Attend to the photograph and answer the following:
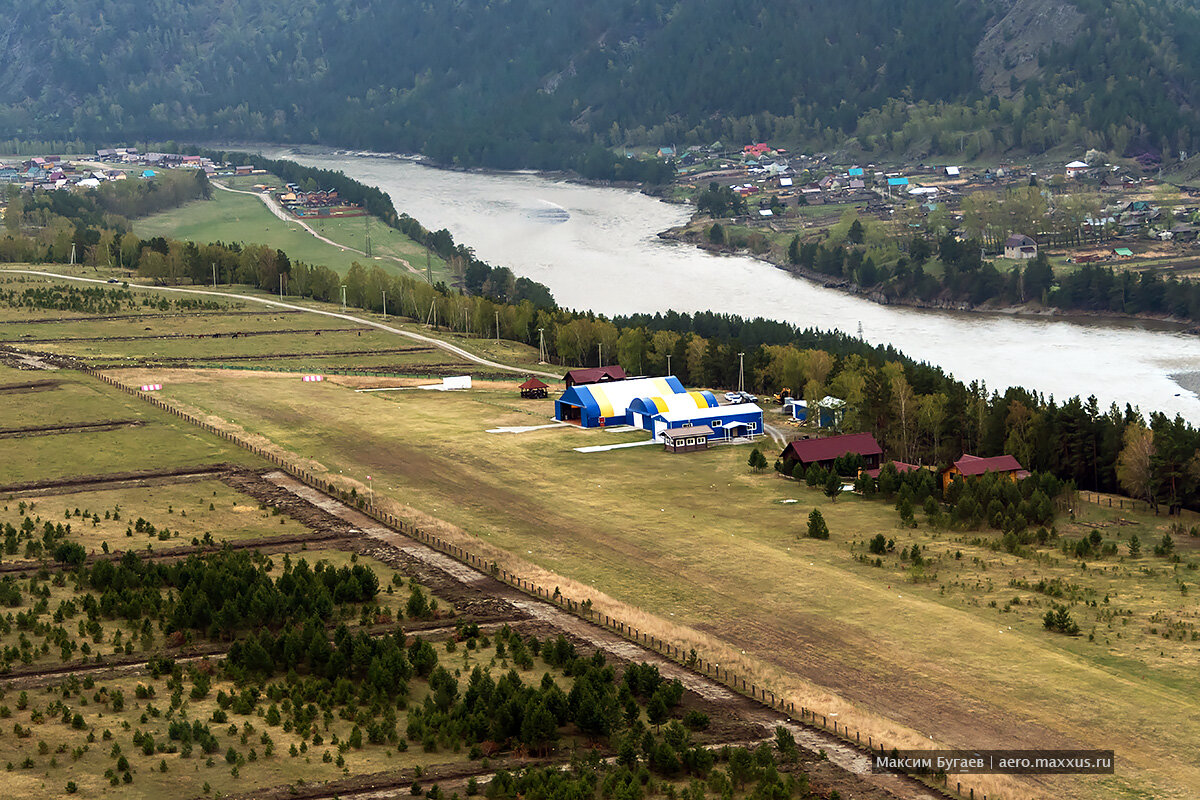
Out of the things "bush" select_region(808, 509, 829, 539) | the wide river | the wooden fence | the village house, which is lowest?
the wooden fence

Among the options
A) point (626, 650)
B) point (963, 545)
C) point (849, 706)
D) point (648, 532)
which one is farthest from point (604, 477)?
point (849, 706)

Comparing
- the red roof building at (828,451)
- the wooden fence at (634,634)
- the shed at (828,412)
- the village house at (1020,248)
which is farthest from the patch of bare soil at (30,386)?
the village house at (1020,248)

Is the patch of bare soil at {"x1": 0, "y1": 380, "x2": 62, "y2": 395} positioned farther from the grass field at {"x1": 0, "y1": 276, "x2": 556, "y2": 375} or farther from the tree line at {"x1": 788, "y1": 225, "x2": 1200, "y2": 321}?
the tree line at {"x1": 788, "y1": 225, "x2": 1200, "y2": 321}

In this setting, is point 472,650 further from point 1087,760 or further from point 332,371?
point 332,371

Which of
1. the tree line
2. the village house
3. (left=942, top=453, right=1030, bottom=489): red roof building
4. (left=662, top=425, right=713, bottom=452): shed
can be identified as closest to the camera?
(left=942, top=453, right=1030, bottom=489): red roof building

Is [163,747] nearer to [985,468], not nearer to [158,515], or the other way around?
[158,515]

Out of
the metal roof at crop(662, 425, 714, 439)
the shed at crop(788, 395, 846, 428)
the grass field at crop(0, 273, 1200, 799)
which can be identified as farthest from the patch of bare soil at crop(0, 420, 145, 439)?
the shed at crop(788, 395, 846, 428)

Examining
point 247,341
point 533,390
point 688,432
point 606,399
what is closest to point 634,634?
point 688,432
